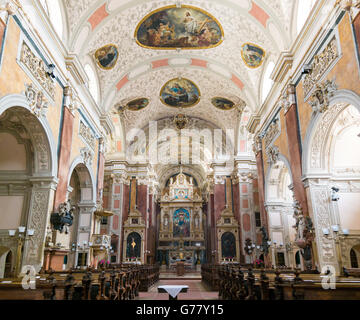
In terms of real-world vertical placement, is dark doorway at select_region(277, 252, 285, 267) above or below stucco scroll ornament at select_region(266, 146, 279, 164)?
below

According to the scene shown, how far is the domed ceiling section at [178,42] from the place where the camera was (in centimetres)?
1198

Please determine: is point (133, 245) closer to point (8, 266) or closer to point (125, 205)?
point (125, 205)

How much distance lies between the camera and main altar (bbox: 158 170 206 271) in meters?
31.4

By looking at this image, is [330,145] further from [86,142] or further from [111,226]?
[111,226]

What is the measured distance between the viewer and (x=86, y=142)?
1382 centimetres

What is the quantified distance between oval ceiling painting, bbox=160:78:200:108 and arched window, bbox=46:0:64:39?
9166 millimetres

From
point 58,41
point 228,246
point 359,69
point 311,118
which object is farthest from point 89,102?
point 228,246

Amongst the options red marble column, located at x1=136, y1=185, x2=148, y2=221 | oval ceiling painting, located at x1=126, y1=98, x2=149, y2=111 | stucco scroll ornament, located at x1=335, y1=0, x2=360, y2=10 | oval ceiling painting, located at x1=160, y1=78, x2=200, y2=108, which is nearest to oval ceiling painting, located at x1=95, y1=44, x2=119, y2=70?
oval ceiling painting, located at x1=126, y1=98, x2=149, y2=111

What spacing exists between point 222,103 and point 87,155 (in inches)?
412

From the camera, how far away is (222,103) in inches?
822

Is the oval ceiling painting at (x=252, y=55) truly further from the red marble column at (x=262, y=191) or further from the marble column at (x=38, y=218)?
the marble column at (x=38, y=218)

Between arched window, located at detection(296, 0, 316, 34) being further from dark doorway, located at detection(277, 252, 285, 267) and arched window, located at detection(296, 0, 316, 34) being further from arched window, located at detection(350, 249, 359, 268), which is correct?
dark doorway, located at detection(277, 252, 285, 267)

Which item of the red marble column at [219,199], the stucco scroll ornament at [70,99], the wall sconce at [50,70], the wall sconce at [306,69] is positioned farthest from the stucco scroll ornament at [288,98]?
the red marble column at [219,199]

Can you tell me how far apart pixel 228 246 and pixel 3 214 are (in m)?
16.5
